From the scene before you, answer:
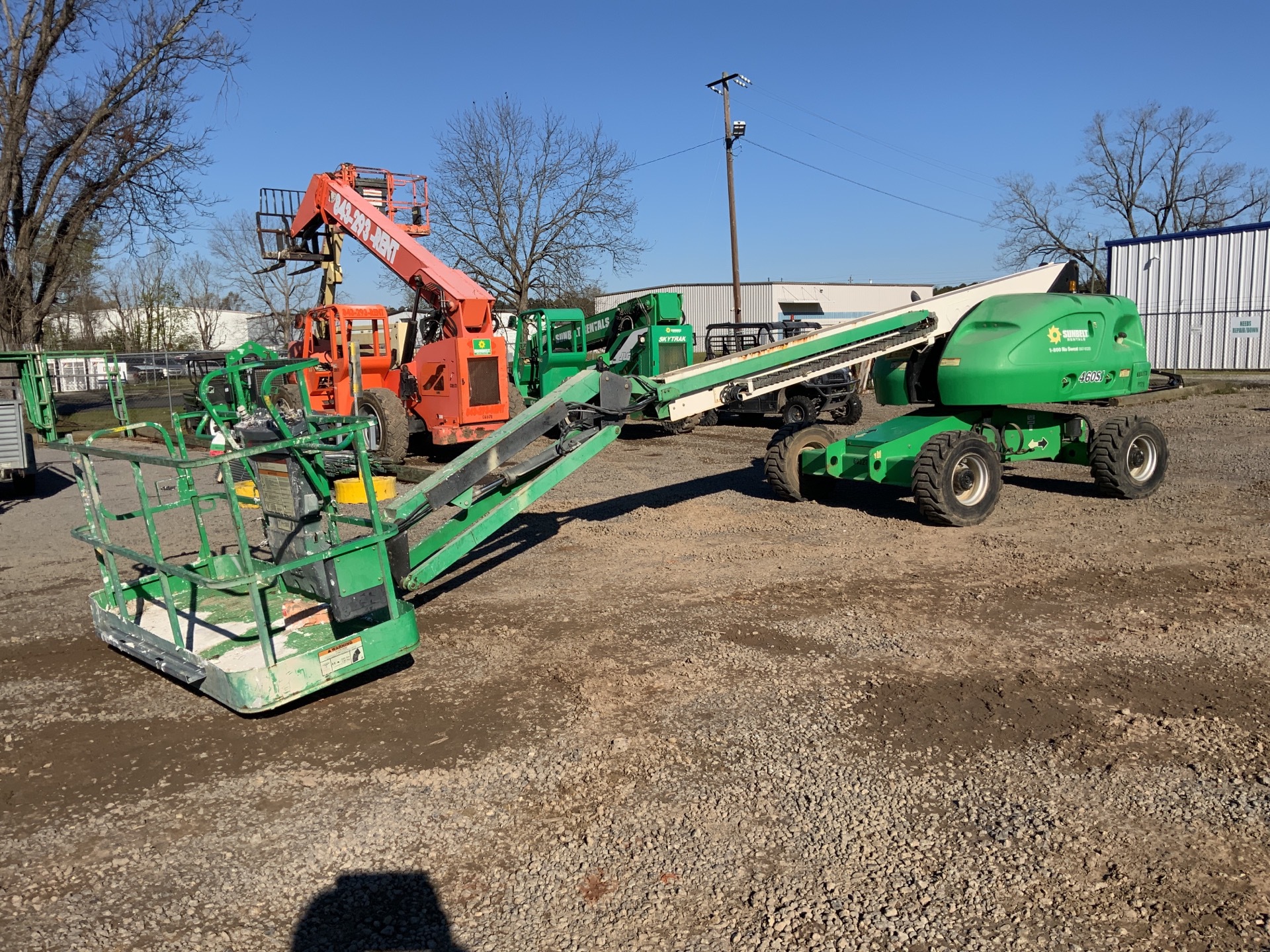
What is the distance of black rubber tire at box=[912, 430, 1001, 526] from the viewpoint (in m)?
8.24

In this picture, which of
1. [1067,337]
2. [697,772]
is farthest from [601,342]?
[697,772]

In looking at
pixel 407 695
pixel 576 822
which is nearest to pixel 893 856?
pixel 576 822

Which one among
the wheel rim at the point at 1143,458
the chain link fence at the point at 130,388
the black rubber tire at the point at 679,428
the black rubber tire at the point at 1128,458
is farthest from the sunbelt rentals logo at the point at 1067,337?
the chain link fence at the point at 130,388

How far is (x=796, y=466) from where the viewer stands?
9750mm

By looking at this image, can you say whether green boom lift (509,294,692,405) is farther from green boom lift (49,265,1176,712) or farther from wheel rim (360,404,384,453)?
green boom lift (49,265,1176,712)

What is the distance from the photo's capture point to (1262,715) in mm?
4422

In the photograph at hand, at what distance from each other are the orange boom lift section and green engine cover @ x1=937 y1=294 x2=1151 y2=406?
20.8 ft

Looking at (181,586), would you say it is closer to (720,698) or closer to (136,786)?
(136,786)

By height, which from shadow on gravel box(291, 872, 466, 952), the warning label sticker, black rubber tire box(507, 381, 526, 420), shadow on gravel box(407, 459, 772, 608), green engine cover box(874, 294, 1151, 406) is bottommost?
shadow on gravel box(291, 872, 466, 952)

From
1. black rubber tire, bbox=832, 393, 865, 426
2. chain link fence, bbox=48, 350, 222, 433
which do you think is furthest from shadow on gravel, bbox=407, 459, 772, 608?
chain link fence, bbox=48, 350, 222, 433

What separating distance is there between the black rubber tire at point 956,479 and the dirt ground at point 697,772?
3.20 ft

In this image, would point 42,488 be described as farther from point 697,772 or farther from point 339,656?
point 697,772

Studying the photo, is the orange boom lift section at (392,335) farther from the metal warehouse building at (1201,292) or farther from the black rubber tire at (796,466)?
the metal warehouse building at (1201,292)

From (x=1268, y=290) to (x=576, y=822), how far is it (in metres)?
29.7
